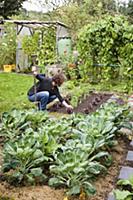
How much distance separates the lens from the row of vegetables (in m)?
3.12

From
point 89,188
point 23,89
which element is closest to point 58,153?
point 89,188

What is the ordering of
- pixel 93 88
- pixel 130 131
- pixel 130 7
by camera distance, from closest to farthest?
pixel 130 131
pixel 93 88
pixel 130 7

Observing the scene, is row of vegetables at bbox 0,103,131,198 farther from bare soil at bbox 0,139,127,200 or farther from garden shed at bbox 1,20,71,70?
garden shed at bbox 1,20,71,70

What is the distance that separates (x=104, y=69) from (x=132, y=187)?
22.1ft

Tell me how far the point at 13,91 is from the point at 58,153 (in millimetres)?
6074

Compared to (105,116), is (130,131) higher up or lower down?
lower down

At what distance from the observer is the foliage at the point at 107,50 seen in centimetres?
932

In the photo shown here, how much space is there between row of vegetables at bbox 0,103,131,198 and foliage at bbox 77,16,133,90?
510 cm

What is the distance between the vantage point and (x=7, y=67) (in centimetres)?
1348

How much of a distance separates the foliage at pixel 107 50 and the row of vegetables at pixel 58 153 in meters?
5.10

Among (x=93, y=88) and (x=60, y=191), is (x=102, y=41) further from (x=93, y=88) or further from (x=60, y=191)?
(x=60, y=191)

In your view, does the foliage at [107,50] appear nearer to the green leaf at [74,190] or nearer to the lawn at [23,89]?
the lawn at [23,89]

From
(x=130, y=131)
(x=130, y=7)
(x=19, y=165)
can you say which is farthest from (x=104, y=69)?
(x=130, y=7)

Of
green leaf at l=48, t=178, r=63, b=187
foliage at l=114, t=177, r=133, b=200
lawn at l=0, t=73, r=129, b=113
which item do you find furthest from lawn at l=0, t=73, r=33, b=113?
foliage at l=114, t=177, r=133, b=200
